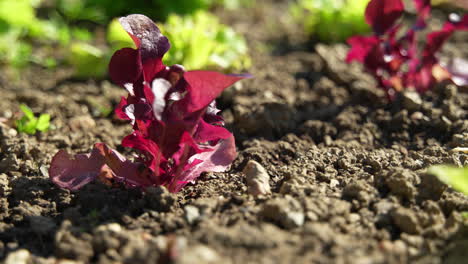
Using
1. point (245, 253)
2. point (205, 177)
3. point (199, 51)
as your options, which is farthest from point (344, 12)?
point (245, 253)

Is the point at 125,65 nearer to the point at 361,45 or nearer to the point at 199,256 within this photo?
the point at 199,256

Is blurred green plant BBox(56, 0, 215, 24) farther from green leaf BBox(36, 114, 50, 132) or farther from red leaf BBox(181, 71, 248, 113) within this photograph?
red leaf BBox(181, 71, 248, 113)

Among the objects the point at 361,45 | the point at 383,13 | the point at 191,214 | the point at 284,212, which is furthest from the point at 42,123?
the point at 383,13

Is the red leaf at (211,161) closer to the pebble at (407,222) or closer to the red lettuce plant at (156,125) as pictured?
the red lettuce plant at (156,125)

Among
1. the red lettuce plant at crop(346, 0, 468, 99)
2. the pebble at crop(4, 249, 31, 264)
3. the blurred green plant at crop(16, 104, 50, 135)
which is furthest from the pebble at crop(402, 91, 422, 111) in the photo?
the pebble at crop(4, 249, 31, 264)

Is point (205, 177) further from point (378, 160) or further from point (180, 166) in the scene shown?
point (378, 160)

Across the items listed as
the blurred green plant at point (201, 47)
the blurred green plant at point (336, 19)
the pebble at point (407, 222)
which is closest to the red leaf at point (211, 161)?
the pebble at point (407, 222)
